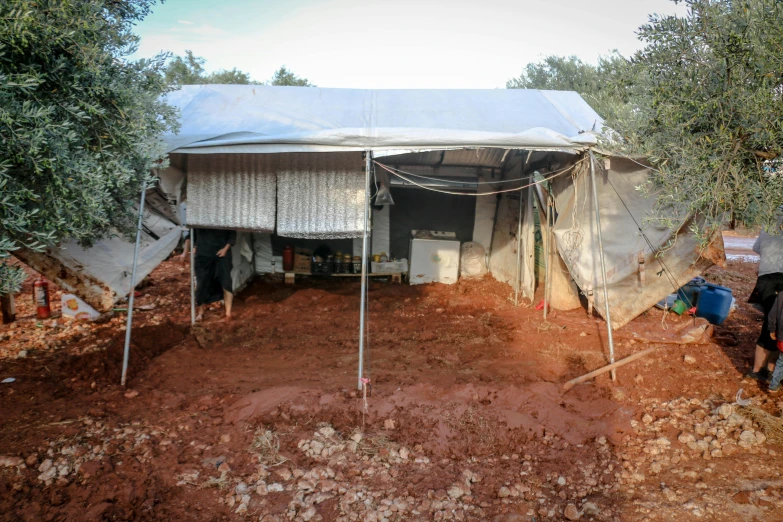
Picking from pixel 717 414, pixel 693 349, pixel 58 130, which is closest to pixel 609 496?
pixel 717 414

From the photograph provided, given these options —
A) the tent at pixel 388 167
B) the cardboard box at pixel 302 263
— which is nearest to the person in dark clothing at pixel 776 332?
the tent at pixel 388 167

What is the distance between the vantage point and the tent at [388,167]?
5.19 meters

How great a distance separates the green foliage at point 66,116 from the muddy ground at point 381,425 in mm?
1547

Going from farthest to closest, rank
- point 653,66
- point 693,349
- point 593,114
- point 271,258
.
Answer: point 271,258, point 593,114, point 693,349, point 653,66

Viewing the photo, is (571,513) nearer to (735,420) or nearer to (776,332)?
(735,420)

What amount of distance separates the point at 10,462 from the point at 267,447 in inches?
69.1

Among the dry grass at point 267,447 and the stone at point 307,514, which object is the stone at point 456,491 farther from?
the dry grass at point 267,447

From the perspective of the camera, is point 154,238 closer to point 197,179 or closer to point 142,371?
point 197,179

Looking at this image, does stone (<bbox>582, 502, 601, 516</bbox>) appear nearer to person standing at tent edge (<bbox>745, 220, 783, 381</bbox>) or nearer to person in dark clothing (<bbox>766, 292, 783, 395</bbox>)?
person in dark clothing (<bbox>766, 292, 783, 395</bbox>)

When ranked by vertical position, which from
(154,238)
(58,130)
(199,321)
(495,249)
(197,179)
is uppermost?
(58,130)

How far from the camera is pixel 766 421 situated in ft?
14.3

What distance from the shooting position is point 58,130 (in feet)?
10.4

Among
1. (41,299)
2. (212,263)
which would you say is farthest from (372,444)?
(41,299)

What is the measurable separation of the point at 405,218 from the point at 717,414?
6648 millimetres
